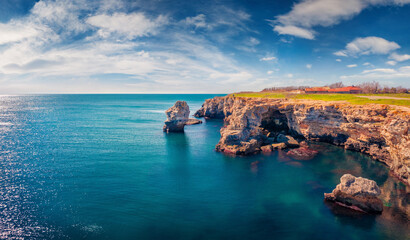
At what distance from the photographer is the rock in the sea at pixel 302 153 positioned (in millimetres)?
41759

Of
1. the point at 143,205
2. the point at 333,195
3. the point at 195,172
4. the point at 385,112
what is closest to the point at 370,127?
the point at 385,112

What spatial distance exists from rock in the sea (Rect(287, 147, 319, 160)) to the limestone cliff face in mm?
7476

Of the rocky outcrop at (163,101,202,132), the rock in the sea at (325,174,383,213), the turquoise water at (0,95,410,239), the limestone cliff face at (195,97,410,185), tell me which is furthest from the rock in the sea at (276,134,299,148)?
the rocky outcrop at (163,101,202,132)

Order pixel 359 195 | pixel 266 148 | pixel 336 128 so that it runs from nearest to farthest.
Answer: pixel 359 195 < pixel 266 148 < pixel 336 128

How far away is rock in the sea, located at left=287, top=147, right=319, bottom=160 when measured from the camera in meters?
41.8

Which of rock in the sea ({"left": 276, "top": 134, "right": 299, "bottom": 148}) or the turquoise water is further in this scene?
rock in the sea ({"left": 276, "top": 134, "right": 299, "bottom": 148})

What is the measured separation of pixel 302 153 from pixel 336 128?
41.5 feet

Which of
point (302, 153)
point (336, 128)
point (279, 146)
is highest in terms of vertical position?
point (336, 128)

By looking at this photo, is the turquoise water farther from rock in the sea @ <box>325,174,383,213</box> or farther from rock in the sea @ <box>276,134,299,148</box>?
rock in the sea @ <box>276,134,299,148</box>

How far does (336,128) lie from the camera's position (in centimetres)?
4847

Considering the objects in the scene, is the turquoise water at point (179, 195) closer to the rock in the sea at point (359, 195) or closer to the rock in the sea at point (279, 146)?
the rock in the sea at point (359, 195)

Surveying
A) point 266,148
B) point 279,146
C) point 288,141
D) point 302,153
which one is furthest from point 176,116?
point 302,153

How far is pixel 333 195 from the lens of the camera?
25.3m

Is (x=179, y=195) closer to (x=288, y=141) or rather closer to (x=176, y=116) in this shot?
(x=288, y=141)
